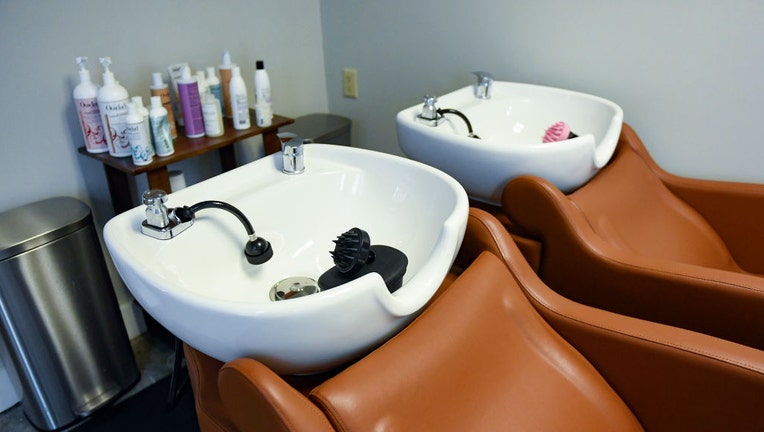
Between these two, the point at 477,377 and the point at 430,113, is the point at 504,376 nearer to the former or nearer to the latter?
the point at 477,377

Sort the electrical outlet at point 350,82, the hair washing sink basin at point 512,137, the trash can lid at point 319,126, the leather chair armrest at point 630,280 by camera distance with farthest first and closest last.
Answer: the electrical outlet at point 350,82 → the trash can lid at point 319,126 → the hair washing sink basin at point 512,137 → the leather chair armrest at point 630,280

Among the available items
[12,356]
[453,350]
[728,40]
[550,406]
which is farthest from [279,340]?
[728,40]

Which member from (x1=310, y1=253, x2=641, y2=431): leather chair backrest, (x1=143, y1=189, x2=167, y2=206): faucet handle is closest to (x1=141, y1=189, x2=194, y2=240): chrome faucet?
(x1=143, y1=189, x2=167, y2=206): faucet handle

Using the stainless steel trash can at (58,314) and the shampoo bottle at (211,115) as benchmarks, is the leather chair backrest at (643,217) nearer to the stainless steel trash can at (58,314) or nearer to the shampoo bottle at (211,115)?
the shampoo bottle at (211,115)

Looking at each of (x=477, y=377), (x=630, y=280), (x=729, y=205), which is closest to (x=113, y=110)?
(x=477, y=377)

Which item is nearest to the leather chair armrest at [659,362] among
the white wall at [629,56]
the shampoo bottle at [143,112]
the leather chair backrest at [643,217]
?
the leather chair backrest at [643,217]

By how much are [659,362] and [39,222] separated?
1426 mm

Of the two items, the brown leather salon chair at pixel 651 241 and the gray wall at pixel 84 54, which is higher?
the gray wall at pixel 84 54

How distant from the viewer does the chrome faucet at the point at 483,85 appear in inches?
57.9

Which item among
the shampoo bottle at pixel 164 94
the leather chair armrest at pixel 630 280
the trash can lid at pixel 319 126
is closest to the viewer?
the leather chair armrest at pixel 630 280

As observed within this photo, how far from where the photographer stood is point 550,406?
0.83 m

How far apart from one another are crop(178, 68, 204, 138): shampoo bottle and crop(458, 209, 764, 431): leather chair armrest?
876 millimetres

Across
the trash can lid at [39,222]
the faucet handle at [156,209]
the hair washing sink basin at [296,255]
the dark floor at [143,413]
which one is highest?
the faucet handle at [156,209]

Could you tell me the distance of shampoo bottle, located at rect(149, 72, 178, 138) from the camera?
1349 mm
